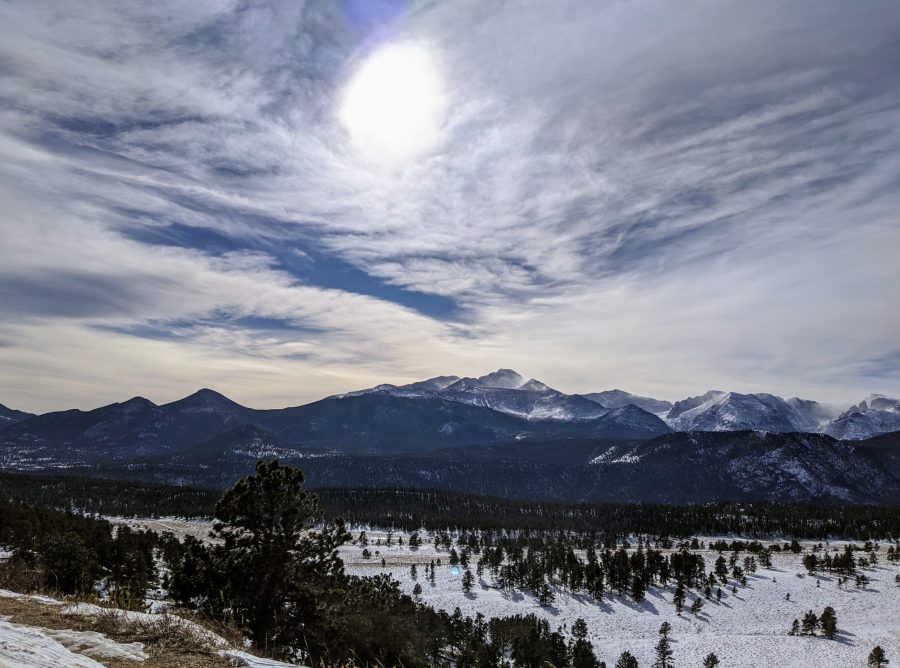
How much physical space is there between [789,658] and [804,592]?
58.6 m

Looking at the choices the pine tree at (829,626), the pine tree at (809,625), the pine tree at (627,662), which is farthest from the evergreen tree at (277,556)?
the pine tree at (829,626)

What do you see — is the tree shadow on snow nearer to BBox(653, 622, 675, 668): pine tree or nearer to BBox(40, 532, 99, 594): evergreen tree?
BBox(653, 622, 675, 668): pine tree

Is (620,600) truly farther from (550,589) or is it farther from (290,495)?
(290,495)

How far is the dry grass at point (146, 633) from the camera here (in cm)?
951

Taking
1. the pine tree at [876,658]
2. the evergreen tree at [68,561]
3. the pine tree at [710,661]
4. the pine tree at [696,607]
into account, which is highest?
the evergreen tree at [68,561]

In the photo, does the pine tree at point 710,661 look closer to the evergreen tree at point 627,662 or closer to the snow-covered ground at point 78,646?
Answer: the evergreen tree at point 627,662

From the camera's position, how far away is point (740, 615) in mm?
128125

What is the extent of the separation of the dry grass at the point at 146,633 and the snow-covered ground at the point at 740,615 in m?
110

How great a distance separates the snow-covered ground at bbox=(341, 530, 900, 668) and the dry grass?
11013 centimetres

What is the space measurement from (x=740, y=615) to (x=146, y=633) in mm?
157592

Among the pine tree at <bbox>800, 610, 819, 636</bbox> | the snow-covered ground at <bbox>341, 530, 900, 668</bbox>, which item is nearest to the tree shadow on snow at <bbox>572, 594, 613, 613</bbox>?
the snow-covered ground at <bbox>341, 530, 900, 668</bbox>

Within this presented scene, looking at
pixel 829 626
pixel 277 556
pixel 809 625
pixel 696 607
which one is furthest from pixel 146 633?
pixel 696 607

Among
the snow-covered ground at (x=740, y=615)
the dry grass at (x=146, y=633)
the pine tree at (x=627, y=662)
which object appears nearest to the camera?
the dry grass at (x=146, y=633)

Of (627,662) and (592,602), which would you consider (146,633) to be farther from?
(592,602)
